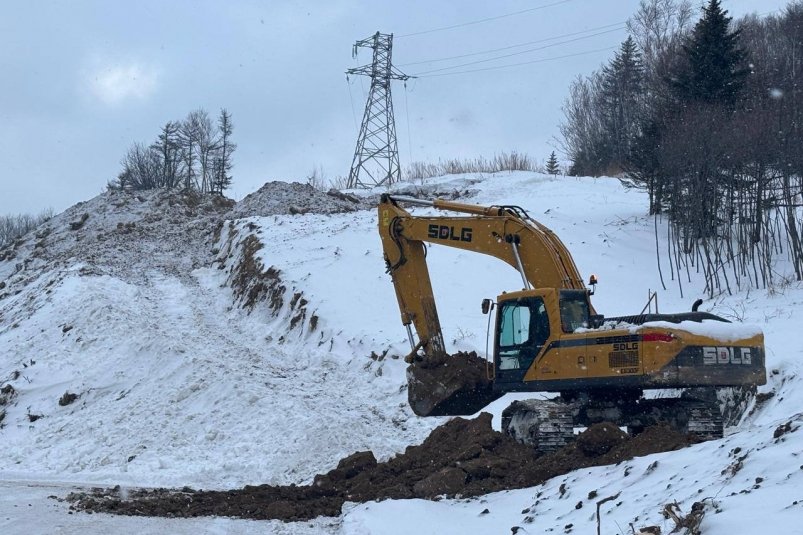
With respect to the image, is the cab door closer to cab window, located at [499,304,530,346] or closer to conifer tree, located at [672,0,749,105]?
cab window, located at [499,304,530,346]

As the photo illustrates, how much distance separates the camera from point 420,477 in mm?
11188

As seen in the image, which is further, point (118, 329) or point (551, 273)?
point (118, 329)

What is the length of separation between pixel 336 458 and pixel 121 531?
5320mm

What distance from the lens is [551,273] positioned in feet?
40.7

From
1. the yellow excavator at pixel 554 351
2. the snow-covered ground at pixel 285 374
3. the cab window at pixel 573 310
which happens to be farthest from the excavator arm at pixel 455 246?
the snow-covered ground at pixel 285 374

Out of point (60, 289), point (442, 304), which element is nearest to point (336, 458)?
point (442, 304)

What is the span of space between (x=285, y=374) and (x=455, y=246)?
7.24 meters

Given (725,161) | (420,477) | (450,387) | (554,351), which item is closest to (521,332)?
(554,351)

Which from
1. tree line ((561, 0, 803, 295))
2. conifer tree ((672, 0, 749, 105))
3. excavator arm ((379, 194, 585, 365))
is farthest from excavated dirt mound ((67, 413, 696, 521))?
conifer tree ((672, 0, 749, 105))

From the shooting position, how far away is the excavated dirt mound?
10023 mm

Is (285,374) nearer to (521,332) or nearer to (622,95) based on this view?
(521,332)

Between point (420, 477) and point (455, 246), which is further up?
point (455, 246)

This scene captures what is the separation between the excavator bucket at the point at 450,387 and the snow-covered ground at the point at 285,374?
1.71 metres

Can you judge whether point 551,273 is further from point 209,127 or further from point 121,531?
point 209,127
